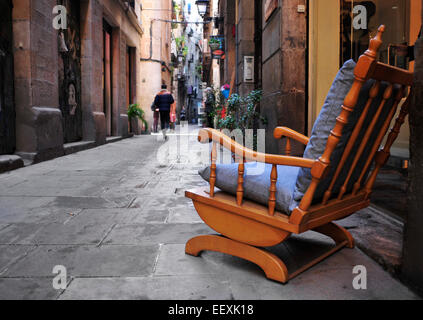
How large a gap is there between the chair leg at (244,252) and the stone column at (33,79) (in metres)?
5.31

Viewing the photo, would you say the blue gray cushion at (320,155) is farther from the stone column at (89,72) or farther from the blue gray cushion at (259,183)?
the stone column at (89,72)

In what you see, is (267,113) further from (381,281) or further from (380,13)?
(381,281)

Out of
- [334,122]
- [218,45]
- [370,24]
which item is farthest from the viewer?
[218,45]

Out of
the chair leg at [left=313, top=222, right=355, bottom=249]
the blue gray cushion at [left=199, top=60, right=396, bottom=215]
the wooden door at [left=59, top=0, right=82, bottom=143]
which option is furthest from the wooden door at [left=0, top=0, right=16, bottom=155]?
the chair leg at [left=313, top=222, right=355, bottom=249]

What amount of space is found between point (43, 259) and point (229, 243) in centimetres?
117

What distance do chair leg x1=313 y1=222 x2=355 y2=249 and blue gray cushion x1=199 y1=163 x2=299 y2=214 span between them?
54cm

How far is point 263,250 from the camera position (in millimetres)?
2115

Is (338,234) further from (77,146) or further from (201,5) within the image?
(201,5)

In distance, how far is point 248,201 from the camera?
2.20 metres

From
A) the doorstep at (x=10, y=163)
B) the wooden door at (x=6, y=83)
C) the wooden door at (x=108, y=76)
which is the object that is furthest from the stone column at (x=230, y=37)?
the doorstep at (x=10, y=163)

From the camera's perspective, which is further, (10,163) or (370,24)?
(10,163)

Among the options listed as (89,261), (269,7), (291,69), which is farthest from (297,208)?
(269,7)

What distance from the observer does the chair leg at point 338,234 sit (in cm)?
254

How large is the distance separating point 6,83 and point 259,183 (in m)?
5.90
